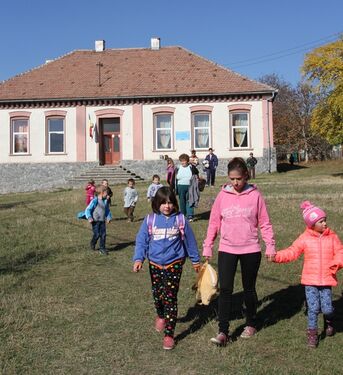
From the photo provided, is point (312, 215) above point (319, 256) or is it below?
above

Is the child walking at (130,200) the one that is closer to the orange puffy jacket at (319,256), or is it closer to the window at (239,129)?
the orange puffy jacket at (319,256)

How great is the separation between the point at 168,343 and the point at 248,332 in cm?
90

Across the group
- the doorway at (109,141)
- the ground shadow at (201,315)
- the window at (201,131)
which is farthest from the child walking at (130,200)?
the doorway at (109,141)

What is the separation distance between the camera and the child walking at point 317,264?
503 cm

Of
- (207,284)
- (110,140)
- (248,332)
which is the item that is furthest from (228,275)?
(110,140)

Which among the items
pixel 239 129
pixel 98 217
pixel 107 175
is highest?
pixel 239 129

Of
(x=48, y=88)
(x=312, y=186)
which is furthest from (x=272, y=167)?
(x=48, y=88)

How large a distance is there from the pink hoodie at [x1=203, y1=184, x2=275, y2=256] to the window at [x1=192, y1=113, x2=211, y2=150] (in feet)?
86.4

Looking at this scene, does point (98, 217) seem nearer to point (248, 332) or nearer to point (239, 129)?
point (248, 332)

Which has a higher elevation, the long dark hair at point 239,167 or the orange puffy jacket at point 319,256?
the long dark hair at point 239,167

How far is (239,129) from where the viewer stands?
103ft

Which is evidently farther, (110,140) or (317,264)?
(110,140)

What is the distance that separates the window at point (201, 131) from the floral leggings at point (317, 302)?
2659 cm

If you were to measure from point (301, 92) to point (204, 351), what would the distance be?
169 ft
